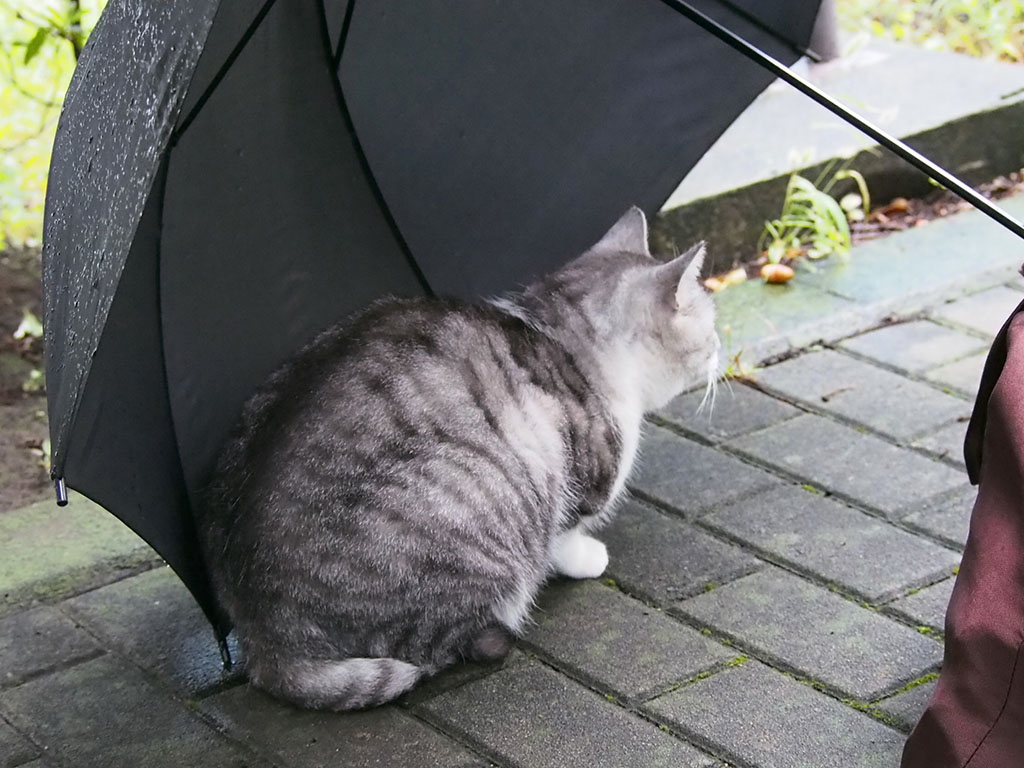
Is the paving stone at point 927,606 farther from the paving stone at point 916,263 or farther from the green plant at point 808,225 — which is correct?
the green plant at point 808,225

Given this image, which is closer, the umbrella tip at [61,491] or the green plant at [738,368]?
the umbrella tip at [61,491]

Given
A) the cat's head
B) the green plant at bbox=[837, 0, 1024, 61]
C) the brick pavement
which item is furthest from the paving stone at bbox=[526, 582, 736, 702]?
the green plant at bbox=[837, 0, 1024, 61]

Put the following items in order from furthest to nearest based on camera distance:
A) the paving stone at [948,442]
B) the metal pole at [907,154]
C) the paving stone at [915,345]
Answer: the paving stone at [915,345] < the paving stone at [948,442] < the metal pole at [907,154]

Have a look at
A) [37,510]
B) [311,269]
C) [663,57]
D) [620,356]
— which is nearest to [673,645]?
[620,356]

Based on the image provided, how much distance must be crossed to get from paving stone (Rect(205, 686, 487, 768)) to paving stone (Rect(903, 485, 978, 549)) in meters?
1.22

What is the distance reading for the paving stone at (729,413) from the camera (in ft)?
11.1

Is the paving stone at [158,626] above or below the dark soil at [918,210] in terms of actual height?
below

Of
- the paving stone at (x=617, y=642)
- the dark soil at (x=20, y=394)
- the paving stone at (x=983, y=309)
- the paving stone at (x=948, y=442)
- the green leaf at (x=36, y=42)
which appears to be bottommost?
the dark soil at (x=20, y=394)

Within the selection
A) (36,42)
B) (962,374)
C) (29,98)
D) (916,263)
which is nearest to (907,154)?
(962,374)

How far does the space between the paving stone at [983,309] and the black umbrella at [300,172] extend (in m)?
1.15

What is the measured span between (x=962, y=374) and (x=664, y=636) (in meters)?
1.41

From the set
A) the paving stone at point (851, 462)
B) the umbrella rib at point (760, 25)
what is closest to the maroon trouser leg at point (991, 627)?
the paving stone at point (851, 462)

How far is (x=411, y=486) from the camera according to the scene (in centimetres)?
242

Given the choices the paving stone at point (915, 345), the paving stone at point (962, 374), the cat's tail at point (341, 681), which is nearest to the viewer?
the cat's tail at point (341, 681)
